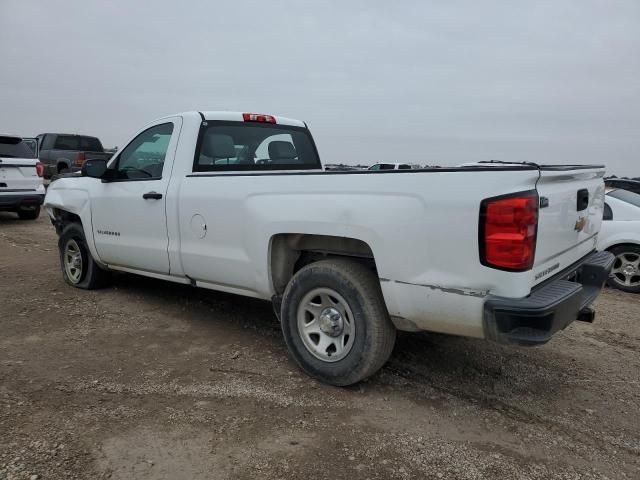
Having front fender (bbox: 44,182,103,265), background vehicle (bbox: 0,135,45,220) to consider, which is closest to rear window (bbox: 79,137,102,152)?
background vehicle (bbox: 0,135,45,220)

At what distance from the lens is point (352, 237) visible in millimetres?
3139

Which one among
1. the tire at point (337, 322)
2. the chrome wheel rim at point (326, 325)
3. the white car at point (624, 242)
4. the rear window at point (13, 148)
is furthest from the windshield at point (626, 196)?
the rear window at point (13, 148)

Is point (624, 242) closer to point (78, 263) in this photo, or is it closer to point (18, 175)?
point (78, 263)

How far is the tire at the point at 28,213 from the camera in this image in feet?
39.2

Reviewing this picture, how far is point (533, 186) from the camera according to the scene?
2664 millimetres

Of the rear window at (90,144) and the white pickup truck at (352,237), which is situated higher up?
the rear window at (90,144)

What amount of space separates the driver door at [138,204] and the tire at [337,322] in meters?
1.57

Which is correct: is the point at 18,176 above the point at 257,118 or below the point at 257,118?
below

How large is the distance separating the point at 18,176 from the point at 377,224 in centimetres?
1031

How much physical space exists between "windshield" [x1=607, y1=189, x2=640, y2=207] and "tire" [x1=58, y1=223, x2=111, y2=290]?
258 inches

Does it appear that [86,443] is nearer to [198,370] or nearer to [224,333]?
[198,370]

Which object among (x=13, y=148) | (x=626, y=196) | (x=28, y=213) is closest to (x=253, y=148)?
(x=626, y=196)

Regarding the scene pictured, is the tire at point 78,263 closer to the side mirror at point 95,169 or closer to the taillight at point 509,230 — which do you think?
the side mirror at point 95,169

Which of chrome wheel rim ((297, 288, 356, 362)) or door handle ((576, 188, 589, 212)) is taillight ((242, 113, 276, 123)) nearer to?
chrome wheel rim ((297, 288, 356, 362))
